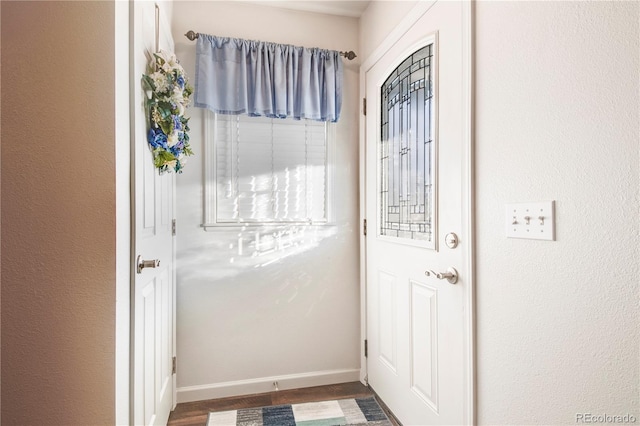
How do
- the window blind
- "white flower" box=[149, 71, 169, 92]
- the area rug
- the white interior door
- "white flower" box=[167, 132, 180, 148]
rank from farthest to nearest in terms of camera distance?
the window blind → the area rug → "white flower" box=[167, 132, 180, 148] → "white flower" box=[149, 71, 169, 92] → the white interior door

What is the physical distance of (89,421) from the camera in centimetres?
106

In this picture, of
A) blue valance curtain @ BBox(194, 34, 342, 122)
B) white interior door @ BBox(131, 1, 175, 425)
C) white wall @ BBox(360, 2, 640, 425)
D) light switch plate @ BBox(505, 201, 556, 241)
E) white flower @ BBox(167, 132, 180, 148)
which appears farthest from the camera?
blue valance curtain @ BBox(194, 34, 342, 122)

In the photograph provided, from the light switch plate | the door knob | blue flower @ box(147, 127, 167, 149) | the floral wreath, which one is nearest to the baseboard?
the door knob

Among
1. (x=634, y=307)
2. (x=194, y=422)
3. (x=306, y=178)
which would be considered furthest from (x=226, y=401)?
A: (x=634, y=307)

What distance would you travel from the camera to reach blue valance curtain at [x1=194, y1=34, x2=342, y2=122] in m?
1.99

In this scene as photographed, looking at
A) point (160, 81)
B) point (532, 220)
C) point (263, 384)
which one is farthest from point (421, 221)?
point (263, 384)

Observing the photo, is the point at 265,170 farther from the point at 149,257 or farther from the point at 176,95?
the point at 149,257

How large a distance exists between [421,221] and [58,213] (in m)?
1.43

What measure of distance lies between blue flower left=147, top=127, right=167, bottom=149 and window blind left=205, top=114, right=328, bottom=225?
0.63m

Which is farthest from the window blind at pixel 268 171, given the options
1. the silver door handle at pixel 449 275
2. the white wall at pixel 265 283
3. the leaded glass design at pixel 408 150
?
the silver door handle at pixel 449 275

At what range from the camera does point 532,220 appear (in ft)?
3.41

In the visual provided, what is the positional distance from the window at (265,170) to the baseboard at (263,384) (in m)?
0.99

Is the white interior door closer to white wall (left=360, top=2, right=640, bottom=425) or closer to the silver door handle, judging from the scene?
the silver door handle

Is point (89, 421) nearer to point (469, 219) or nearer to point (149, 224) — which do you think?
point (149, 224)
